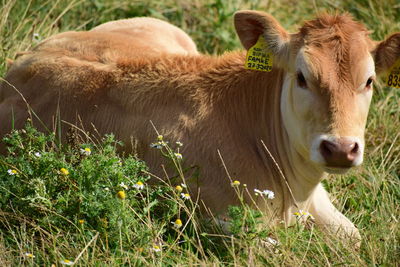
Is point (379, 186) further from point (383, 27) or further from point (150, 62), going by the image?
point (383, 27)

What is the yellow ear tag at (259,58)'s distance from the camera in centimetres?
602

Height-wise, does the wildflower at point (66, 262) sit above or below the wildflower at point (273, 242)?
above

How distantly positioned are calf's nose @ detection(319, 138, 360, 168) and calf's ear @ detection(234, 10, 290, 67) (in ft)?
3.11

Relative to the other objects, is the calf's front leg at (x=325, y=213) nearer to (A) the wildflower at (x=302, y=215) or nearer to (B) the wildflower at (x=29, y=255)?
(A) the wildflower at (x=302, y=215)

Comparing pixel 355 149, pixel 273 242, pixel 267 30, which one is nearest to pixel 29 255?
pixel 273 242

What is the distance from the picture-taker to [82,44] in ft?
22.7

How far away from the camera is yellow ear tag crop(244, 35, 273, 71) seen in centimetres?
602

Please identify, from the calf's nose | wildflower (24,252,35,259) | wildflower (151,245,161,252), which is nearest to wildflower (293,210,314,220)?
the calf's nose

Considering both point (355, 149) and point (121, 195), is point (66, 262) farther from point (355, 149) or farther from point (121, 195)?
point (355, 149)

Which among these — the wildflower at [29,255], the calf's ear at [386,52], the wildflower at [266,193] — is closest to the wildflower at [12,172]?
the wildflower at [29,255]

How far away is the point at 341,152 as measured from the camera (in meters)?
5.21

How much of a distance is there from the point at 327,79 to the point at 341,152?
574 mm

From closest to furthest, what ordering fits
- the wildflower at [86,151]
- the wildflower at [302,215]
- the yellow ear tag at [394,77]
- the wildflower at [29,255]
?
the wildflower at [29,255] < the wildflower at [86,151] < the wildflower at [302,215] < the yellow ear tag at [394,77]

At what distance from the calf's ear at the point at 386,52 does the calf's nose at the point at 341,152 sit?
947mm
